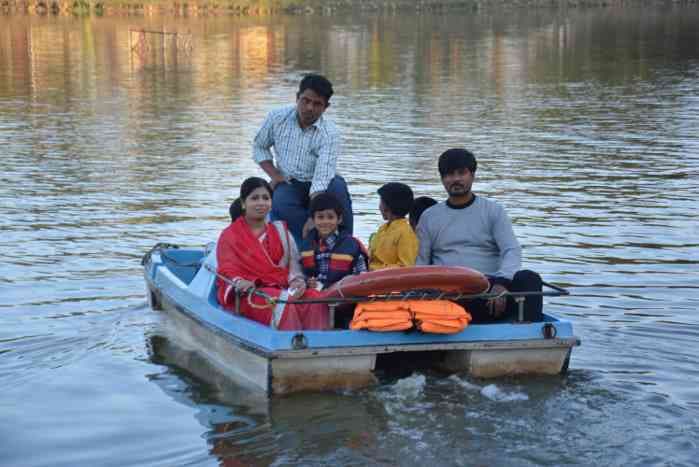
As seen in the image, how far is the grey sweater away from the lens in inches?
309

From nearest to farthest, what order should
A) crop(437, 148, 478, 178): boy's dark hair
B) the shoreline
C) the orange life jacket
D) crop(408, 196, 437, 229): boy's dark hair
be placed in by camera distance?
the orange life jacket
crop(437, 148, 478, 178): boy's dark hair
crop(408, 196, 437, 229): boy's dark hair
the shoreline

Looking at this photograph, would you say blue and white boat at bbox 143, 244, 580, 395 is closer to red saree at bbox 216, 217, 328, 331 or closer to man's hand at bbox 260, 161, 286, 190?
red saree at bbox 216, 217, 328, 331

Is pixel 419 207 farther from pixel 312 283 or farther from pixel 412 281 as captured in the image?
pixel 412 281

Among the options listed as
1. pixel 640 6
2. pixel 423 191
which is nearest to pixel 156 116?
pixel 423 191

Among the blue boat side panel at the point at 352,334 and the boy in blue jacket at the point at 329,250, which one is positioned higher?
the boy in blue jacket at the point at 329,250

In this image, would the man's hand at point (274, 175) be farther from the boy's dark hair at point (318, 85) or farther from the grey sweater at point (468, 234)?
the grey sweater at point (468, 234)

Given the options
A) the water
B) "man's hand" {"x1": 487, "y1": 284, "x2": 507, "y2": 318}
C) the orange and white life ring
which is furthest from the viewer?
"man's hand" {"x1": 487, "y1": 284, "x2": 507, "y2": 318}

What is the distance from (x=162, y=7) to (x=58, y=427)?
62343 millimetres

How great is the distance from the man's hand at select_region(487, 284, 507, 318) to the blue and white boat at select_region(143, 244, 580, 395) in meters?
0.18

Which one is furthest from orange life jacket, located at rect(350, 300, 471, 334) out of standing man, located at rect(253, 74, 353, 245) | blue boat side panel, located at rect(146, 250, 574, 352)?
standing man, located at rect(253, 74, 353, 245)

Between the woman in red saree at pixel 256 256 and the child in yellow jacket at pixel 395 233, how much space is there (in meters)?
0.58

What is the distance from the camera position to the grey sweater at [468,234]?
25.7 feet

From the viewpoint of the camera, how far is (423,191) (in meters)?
15.8

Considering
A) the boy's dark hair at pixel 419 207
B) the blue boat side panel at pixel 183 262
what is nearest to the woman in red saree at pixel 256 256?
the boy's dark hair at pixel 419 207
